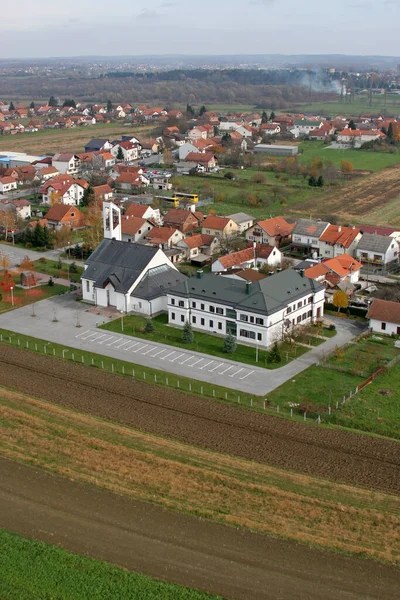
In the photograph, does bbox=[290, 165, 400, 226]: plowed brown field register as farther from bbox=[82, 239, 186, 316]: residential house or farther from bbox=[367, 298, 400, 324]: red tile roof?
bbox=[82, 239, 186, 316]: residential house

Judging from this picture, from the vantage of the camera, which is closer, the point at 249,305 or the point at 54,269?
the point at 249,305

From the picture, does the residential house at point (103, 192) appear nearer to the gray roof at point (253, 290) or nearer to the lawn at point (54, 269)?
the lawn at point (54, 269)

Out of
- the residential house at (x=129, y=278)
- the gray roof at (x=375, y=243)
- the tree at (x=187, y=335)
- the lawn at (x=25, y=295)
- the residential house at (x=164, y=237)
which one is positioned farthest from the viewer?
the residential house at (x=164, y=237)

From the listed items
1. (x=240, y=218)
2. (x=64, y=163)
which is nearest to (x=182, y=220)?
(x=240, y=218)

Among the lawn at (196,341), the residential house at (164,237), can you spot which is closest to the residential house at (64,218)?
the residential house at (164,237)

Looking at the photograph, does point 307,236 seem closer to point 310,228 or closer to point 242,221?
point 310,228

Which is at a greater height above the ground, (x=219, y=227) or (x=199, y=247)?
(x=219, y=227)
